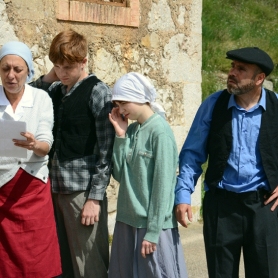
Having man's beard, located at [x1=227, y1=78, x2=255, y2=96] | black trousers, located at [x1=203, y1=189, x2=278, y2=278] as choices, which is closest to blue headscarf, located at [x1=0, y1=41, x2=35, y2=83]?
man's beard, located at [x1=227, y1=78, x2=255, y2=96]

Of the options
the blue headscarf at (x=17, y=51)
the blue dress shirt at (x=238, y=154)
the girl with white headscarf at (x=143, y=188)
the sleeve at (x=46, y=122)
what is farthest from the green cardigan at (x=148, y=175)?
the blue headscarf at (x=17, y=51)

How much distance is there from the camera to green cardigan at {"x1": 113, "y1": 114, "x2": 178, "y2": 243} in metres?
3.53

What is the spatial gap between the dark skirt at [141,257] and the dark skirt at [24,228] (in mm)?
381

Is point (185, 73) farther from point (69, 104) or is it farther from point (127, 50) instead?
point (69, 104)

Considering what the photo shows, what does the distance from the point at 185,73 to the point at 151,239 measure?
3.02m

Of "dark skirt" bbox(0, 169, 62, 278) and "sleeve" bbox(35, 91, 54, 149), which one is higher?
"sleeve" bbox(35, 91, 54, 149)

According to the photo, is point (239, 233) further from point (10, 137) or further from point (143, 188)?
point (10, 137)

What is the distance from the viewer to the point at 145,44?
590cm

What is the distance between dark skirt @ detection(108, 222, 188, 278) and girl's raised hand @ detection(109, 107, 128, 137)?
51 cm

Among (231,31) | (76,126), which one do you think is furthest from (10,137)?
(231,31)

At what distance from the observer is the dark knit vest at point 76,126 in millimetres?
3688

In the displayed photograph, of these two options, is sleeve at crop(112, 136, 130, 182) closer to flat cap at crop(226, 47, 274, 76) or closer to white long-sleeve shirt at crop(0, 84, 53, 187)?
white long-sleeve shirt at crop(0, 84, 53, 187)

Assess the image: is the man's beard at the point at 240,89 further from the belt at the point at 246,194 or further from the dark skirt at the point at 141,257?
the dark skirt at the point at 141,257

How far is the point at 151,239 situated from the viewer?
3498mm
